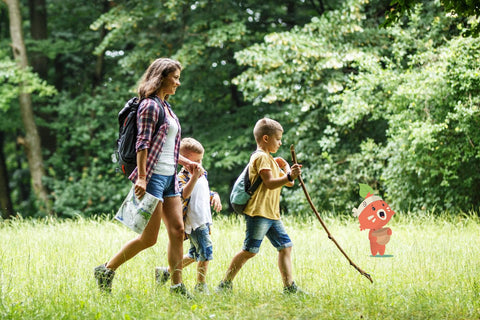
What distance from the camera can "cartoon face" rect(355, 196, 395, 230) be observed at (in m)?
4.84

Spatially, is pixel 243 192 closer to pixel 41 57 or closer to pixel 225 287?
pixel 225 287

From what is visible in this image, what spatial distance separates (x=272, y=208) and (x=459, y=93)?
243 inches

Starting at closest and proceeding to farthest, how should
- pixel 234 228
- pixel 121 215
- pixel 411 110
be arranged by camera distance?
pixel 121 215, pixel 234 228, pixel 411 110

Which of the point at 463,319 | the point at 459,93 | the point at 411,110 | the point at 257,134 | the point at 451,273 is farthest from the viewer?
the point at 411,110

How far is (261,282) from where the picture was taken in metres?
5.07

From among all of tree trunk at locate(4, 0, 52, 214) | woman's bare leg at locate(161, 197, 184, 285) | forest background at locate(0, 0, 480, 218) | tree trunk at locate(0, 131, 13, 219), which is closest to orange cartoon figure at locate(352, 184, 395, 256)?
woman's bare leg at locate(161, 197, 184, 285)

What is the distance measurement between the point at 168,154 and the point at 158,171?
165 millimetres

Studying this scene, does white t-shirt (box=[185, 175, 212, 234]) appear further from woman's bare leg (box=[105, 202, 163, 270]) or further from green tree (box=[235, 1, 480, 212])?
green tree (box=[235, 1, 480, 212])

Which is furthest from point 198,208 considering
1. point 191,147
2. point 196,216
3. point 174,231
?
point 191,147

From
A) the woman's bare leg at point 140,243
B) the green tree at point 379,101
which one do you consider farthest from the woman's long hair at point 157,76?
the green tree at point 379,101

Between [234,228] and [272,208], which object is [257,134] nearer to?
[272,208]

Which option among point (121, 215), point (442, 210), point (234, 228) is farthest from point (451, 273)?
point (442, 210)

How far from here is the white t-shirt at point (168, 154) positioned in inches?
166

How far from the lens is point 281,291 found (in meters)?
4.74
